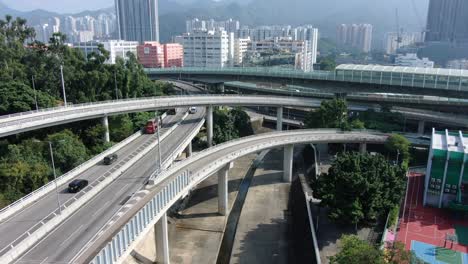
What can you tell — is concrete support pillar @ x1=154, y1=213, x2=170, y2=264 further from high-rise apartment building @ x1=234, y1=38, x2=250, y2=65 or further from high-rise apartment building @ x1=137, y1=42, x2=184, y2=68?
high-rise apartment building @ x1=137, y1=42, x2=184, y2=68

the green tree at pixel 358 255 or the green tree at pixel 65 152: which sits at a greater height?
the green tree at pixel 65 152

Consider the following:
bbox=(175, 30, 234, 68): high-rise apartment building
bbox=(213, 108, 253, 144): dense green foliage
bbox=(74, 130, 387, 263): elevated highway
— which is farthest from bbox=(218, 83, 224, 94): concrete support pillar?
bbox=(74, 130, 387, 263): elevated highway

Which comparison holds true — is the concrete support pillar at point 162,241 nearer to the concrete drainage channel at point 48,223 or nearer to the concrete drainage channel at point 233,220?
the concrete drainage channel at point 233,220

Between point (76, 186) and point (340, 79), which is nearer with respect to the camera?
point (76, 186)

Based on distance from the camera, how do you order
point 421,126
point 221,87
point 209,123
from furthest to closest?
point 221,87
point 421,126
point 209,123

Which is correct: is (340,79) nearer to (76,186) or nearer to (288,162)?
(288,162)

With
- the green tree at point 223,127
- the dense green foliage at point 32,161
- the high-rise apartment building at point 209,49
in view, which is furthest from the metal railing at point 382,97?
the dense green foliage at point 32,161

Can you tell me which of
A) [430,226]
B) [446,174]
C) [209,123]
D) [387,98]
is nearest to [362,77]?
[387,98]
